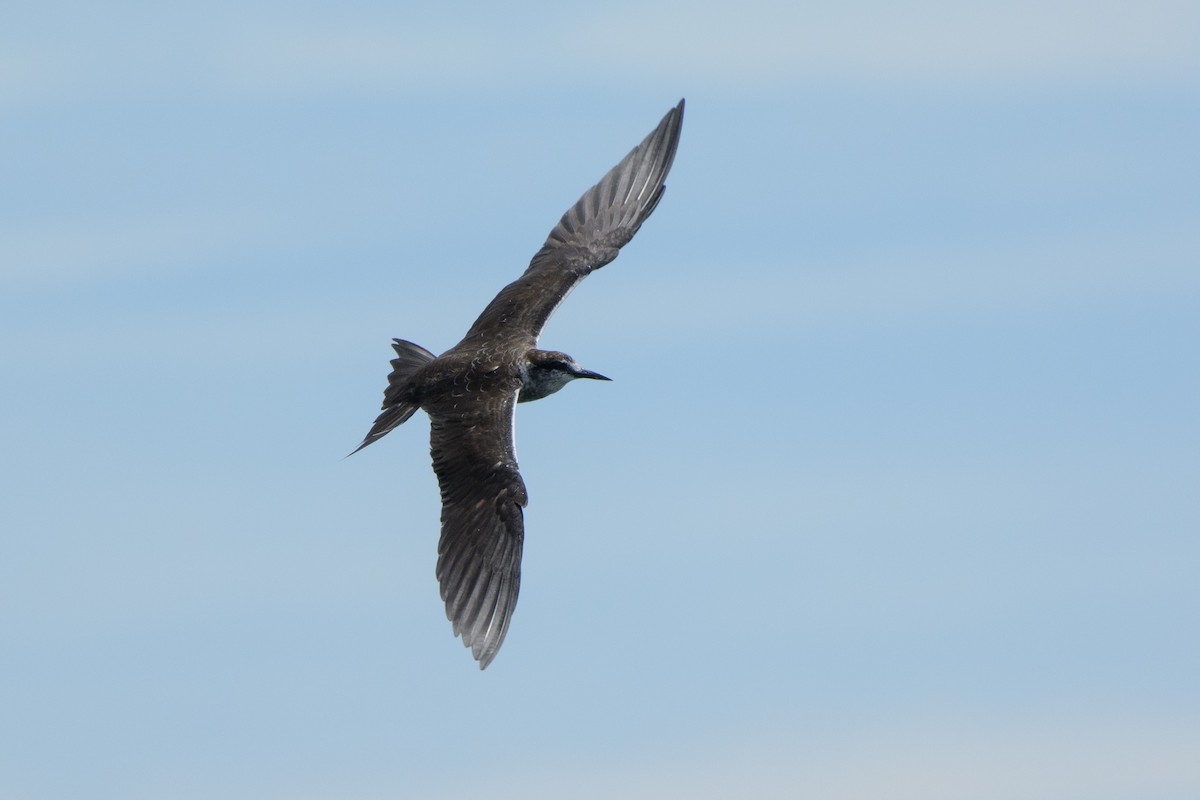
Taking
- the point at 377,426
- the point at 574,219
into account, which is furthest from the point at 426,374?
the point at 574,219

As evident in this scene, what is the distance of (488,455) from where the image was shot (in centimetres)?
2614

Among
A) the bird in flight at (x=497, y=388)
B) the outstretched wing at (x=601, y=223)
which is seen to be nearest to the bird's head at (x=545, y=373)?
the bird in flight at (x=497, y=388)

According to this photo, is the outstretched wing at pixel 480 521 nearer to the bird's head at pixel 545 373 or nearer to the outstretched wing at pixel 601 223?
the bird's head at pixel 545 373

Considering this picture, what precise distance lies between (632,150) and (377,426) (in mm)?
7180

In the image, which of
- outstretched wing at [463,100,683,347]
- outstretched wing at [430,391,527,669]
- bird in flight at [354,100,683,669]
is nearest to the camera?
outstretched wing at [430,391,527,669]

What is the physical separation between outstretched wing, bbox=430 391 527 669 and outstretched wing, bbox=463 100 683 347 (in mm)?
3472

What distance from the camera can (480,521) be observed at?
84.3 ft

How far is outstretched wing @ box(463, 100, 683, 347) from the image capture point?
3012cm

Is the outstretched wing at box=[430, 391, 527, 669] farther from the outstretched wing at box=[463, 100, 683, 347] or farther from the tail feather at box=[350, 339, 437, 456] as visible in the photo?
the outstretched wing at box=[463, 100, 683, 347]

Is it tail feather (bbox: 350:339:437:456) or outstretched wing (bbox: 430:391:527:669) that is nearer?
outstretched wing (bbox: 430:391:527:669)

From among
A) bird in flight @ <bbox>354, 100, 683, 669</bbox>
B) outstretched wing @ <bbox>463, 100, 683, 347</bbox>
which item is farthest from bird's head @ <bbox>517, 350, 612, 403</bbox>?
outstretched wing @ <bbox>463, 100, 683, 347</bbox>

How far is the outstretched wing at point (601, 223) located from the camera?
30.1 meters

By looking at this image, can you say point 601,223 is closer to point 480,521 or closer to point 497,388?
point 497,388

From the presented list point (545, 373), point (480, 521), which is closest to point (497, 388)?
point (545, 373)
